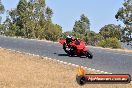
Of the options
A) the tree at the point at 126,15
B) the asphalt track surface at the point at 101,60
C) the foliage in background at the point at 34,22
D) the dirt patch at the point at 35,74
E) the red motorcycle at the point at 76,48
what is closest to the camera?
the dirt patch at the point at 35,74

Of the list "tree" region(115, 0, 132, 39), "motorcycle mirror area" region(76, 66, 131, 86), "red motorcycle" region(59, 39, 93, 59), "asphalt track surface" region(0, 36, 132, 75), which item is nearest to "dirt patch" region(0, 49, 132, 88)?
"asphalt track surface" region(0, 36, 132, 75)

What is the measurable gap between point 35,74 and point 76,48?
791 centimetres

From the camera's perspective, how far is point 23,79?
1149cm

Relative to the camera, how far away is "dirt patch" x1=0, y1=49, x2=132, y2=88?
10.5 metres

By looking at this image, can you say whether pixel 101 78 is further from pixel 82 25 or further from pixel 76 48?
pixel 82 25

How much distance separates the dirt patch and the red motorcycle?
9.53ft

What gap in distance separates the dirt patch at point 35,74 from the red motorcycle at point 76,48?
291 cm

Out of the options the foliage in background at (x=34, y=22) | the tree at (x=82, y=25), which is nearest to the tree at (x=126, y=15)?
the foliage in background at (x=34, y=22)

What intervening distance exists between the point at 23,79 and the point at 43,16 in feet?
272

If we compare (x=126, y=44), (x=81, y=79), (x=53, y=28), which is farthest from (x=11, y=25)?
(x=81, y=79)

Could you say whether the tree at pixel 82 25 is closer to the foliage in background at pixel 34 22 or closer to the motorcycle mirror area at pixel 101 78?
the foliage in background at pixel 34 22

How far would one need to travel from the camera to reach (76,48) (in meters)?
20.6

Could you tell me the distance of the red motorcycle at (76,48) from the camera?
2012 centimetres

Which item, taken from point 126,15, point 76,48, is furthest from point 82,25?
point 76,48
